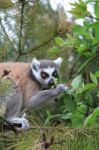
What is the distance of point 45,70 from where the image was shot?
5301 mm

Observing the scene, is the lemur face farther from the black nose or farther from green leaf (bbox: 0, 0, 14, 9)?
green leaf (bbox: 0, 0, 14, 9)

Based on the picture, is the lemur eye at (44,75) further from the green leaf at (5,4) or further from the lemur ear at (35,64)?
the green leaf at (5,4)

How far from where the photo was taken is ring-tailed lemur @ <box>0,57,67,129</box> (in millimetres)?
4484

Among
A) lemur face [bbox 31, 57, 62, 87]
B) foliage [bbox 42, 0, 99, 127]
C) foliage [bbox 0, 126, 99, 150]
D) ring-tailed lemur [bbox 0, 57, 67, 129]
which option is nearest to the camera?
foliage [bbox 0, 126, 99, 150]

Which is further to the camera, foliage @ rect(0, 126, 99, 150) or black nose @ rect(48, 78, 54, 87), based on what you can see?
black nose @ rect(48, 78, 54, 87)

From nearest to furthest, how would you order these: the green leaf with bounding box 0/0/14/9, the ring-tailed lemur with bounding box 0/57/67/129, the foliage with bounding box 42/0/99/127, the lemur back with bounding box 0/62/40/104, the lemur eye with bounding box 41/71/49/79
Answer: the foliage with bounding box 42/0/99/127, the green leaf with bounding box 0/0/14/9, the ring-tailed lemur with bounding box 0/57/67/129, the lemur back with bounding box 0/62/40/104, the lemur eye with bounding box 41/71/49/79

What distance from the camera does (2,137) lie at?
238 cm

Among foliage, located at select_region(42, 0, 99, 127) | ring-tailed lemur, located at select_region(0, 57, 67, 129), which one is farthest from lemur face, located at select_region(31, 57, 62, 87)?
foliage, located at select_region(42, 0, 99, 127)

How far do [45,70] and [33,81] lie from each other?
0.24m

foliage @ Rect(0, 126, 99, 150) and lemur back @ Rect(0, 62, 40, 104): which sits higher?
foliage @ Rect(0, 126, 99, 150)

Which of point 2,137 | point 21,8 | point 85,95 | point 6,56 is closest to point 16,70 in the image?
point 6,56

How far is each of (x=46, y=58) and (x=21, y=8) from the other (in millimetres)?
957

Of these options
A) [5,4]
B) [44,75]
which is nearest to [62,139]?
[5,4]

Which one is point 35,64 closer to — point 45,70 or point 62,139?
→ point 45,70
